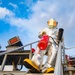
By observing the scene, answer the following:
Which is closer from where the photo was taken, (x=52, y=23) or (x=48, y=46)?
(x=48, y=46)

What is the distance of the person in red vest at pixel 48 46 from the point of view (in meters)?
4.38

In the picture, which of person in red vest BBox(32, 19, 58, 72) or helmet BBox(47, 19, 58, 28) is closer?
person in red vest BBox(32, 19, 58, 72)

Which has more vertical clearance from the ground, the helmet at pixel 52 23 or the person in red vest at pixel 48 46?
the helmet at pixel 52 23

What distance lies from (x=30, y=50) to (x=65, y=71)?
209 centimetres

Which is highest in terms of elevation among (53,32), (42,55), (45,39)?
(53,32)

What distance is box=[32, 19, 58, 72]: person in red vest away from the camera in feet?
14.4

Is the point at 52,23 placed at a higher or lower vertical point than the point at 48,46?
higher

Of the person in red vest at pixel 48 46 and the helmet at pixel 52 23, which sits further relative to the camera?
the helmet at pixel 52 23

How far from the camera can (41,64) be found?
174 inches

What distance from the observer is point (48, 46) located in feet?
16.4

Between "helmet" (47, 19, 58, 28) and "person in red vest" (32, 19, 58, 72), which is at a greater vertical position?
"helmet" (47, 19, 58, 28)

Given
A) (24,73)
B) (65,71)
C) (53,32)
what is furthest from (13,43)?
(65,71)

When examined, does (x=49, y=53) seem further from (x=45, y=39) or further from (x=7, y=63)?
(x=7, y=63)

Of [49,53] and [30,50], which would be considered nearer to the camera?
[49,53]
